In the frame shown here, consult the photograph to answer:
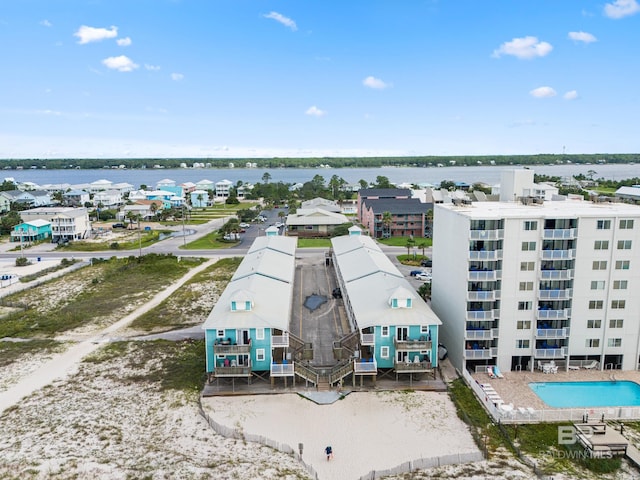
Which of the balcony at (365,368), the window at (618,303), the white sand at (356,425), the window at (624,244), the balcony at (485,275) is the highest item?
the window at (624,244)

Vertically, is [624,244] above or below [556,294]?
above

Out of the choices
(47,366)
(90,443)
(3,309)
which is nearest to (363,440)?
(90,443)

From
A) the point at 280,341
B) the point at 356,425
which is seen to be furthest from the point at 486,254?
the point at 280,341

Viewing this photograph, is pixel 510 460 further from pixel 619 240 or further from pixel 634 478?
pixel 619 240

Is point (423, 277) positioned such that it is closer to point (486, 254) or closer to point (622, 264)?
point (486, 254)

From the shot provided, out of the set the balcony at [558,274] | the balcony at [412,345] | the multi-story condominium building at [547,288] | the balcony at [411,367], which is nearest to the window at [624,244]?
the multi-story condominium building at [547,288]

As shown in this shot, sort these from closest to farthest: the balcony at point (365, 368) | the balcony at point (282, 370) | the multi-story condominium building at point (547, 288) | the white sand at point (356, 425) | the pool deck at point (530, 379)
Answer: the white sand at point (356, 425), the pool deck at point (530, 379), the balcony at point (282, 370), the balcony at point (365, 368), the multi-story condominium building at point (547, 288)

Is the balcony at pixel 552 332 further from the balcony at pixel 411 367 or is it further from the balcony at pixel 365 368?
the balcony at pixel 365 368
